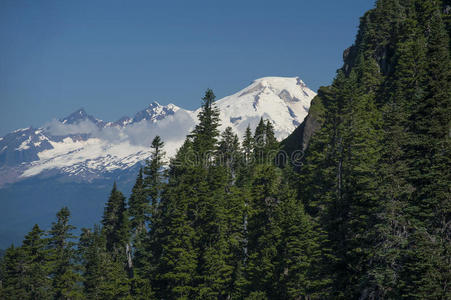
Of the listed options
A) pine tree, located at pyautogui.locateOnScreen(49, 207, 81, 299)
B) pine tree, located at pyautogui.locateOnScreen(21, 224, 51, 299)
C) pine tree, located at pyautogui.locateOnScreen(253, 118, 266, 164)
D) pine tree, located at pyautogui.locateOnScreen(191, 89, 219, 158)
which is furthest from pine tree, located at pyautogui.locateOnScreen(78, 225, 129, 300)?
pine tree, located at pyautogui.locateOnScreen(253, 118, 266, 164)

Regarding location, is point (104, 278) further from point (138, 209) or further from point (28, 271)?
point (138, 209)

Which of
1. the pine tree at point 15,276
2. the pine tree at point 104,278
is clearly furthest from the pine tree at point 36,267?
the pine tree at point 104,278

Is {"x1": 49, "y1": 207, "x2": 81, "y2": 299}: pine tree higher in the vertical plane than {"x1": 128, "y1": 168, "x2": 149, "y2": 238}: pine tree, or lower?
lower

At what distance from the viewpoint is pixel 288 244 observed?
39000 millimetres

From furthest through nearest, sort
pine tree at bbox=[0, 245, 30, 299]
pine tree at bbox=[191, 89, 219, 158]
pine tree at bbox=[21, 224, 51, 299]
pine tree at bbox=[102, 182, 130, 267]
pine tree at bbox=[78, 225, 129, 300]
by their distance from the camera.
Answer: pine tree at bbox=[102, 182, 130, 267]
pine tree at bbox=[191, 89, 219, 158]
pine tree at bbox=[21, 224, 51, 299]
pine tree at bbox=[0, 245, 30, 299]
pine tree at bbox=[78, 225, 129, 300]

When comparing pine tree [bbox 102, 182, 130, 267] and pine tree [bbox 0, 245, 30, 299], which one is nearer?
pine tree [bbox 0, 245, 30, 299]

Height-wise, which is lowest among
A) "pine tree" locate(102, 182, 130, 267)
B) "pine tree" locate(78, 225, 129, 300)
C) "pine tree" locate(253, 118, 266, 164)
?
"pine tree" locate(78, 225, 129, 300)

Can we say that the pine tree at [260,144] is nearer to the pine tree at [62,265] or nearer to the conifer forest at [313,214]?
the conifer forest at [313,214]

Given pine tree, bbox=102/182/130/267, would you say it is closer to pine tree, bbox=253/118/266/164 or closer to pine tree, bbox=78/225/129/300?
pine tree, bbox=78/225/129/300

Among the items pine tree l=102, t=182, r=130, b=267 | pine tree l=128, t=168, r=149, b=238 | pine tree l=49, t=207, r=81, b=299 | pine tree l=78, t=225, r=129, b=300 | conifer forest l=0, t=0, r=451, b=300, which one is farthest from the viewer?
pine tree l=102, t=182, r=130, b=267

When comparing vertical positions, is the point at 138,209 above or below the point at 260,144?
below

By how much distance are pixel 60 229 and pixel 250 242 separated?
31349 mm

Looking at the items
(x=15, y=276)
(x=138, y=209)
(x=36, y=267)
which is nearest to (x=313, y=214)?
(x=138, y=209)

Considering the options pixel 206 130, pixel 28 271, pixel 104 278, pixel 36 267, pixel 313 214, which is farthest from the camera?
pixel 206 130
